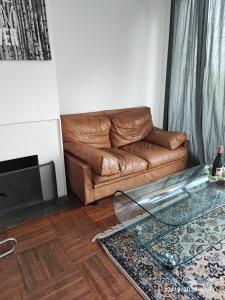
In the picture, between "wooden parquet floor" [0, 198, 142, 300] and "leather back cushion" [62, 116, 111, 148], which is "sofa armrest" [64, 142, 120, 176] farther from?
"wooden parquet floor" [0, 198, 142, 300]

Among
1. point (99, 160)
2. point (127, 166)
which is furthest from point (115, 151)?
point (99, 160)

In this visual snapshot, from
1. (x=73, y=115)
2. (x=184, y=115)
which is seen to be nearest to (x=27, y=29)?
(x=73, y=115)

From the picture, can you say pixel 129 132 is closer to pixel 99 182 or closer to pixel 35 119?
pixel 99 182

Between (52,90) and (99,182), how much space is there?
3.22 feet

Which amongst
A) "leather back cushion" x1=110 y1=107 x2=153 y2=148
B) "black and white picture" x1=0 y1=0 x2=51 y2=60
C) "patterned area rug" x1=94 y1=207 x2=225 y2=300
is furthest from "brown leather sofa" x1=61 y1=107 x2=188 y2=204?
"black and white picture" x1=0 y1=0 x2=51 y2=60

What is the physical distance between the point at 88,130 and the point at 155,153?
2.75 ft

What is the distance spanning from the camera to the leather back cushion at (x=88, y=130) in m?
2.46

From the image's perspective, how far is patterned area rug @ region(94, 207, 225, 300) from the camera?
51.8 inches

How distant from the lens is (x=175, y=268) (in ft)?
4.81

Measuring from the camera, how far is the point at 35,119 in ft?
6.59

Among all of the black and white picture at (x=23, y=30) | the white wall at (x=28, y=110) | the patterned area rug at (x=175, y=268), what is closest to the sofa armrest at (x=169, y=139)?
the patterned area rug at (x=175, y=268)

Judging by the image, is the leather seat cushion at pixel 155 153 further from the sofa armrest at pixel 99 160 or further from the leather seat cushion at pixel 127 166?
the sofa armrest at pixel 99 160

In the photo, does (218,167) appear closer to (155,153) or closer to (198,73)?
(155,153)

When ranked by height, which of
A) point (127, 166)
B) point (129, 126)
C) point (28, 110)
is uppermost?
point (28, 110)
